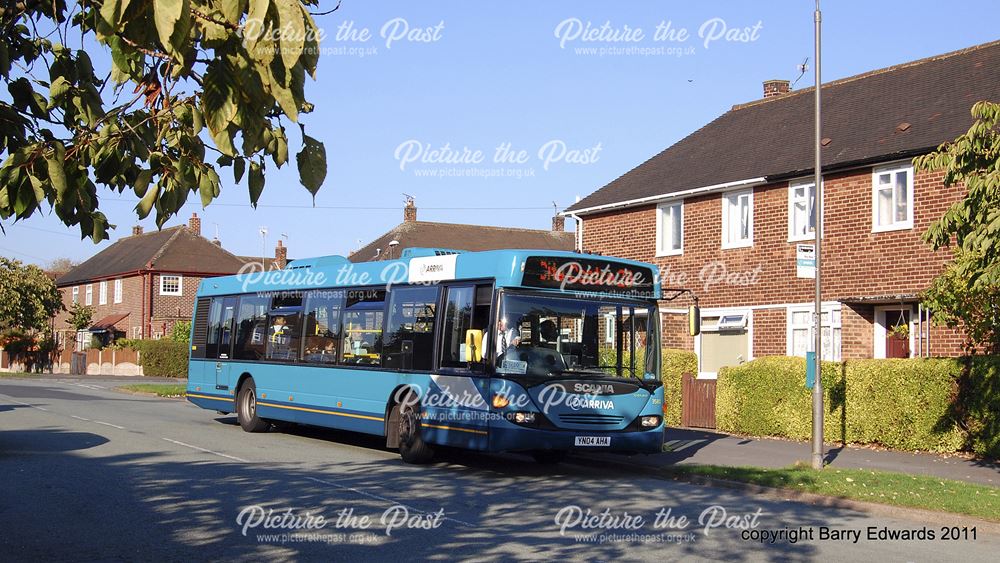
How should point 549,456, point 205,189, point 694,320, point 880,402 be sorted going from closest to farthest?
point 205,189 < point 694,320 < point 549,456 < point 880,402

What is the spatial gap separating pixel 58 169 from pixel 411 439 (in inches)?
443

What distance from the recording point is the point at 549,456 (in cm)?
1611

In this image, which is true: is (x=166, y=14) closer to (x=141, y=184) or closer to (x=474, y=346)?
(x=141, y=184)

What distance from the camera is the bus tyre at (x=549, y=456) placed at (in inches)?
631

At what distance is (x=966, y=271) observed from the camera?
40.6 ft

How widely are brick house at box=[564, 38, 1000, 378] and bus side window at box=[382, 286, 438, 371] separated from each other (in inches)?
300

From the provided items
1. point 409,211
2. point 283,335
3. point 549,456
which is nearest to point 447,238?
point 409,211

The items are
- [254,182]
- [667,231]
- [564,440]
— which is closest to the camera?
[254,182]

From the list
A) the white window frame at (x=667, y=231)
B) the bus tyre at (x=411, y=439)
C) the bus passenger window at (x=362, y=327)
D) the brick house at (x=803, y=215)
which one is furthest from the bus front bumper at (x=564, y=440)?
the white window frame at (x=667, y=231)

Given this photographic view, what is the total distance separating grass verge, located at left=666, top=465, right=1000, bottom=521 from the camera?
11.6 m

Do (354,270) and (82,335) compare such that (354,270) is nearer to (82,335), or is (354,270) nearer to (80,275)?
(82,335)

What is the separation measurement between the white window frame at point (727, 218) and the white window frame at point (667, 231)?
1.43m

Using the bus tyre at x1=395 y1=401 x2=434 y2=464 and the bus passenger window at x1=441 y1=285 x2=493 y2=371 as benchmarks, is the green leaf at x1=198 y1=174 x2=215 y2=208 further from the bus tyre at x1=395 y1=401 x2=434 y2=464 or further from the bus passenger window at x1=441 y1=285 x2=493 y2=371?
the bus tyre at x1=395 y1=401 x2=434 y2=464

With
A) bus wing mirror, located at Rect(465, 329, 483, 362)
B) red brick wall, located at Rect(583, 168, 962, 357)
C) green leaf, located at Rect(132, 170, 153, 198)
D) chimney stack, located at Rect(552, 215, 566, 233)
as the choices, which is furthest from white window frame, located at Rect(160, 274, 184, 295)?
green leaf, located at Rect(132, 170, 153, 198)
